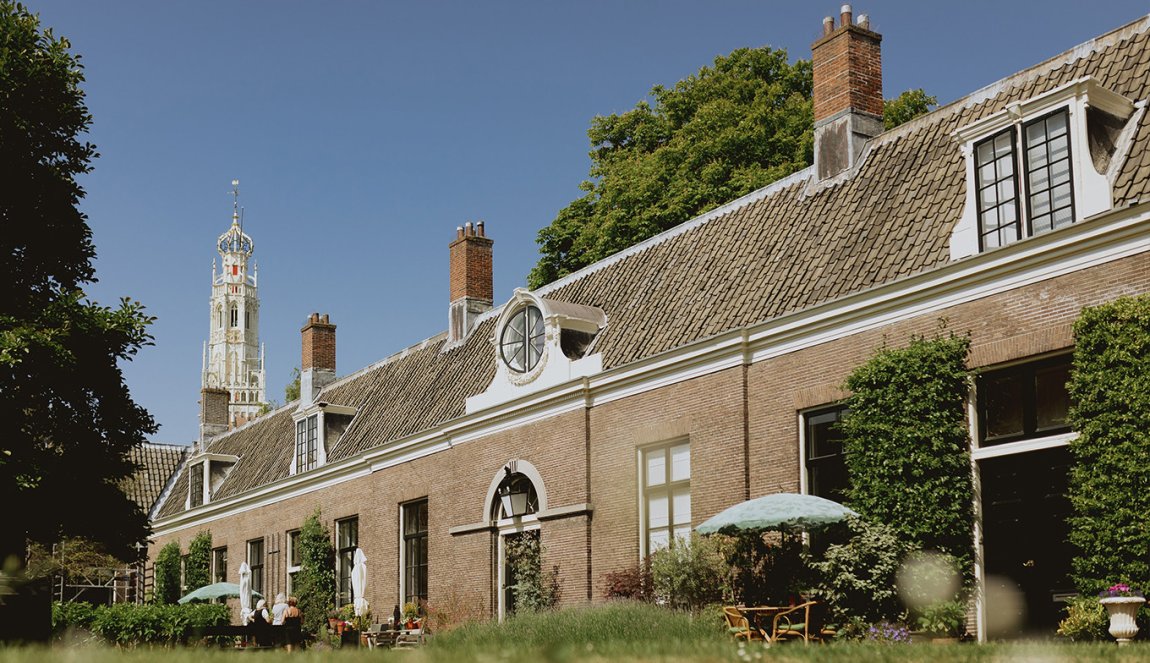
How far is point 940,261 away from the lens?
16.5m

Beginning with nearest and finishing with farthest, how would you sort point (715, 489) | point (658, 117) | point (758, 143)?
point (715, 489), point (758, 143), point (658, 117)

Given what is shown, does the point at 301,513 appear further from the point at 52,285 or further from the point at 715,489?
the point at 715,489

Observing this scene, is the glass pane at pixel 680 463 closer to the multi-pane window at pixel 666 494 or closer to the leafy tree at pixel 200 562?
the multi-pane window at pixel 666 494

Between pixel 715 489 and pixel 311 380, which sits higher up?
pixel 311 380

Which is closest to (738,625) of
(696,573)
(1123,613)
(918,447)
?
(696,573)

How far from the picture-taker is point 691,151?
1352 inches

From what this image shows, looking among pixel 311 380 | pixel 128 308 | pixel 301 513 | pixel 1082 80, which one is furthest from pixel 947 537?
pixel 311 380

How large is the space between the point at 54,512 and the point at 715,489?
1026 cm

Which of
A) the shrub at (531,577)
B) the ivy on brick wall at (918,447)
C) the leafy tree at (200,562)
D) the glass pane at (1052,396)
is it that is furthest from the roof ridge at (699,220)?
the leafy tree at (200,562)

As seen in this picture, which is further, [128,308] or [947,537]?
[128,308]

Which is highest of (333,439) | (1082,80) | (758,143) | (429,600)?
(758,143)

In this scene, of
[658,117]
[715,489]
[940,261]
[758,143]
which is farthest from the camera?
[658,117]

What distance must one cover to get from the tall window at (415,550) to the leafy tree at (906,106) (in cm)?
1587

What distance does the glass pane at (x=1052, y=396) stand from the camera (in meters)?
14.6
